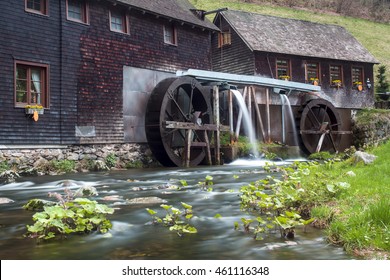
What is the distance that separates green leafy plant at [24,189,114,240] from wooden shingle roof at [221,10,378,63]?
65.7ft

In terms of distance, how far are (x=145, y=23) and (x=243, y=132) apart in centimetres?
611

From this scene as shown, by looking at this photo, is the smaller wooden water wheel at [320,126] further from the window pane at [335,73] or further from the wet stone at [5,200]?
the wet stone at [5,200]

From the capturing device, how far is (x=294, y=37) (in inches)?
1063

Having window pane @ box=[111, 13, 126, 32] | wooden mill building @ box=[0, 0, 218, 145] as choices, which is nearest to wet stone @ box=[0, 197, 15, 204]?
wooden mill building @ box=[0, 0, 218, 145]

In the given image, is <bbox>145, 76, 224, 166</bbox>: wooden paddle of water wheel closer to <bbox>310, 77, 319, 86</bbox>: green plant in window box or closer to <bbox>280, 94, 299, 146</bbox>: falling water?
<bbox>280, 94, 299, 146</bbox>: falling water

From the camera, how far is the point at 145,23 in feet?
55.3

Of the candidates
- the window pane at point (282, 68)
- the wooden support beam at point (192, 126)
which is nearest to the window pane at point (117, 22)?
the wooden support beam at point (192, 126)

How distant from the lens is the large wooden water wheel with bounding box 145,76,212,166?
15555 mm

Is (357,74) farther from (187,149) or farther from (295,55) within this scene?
(187,149)

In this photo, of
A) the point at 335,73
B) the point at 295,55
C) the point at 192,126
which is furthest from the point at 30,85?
the point at 335,73

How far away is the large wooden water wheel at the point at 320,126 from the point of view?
21156mm

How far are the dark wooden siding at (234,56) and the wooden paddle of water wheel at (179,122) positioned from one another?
7191 mm
